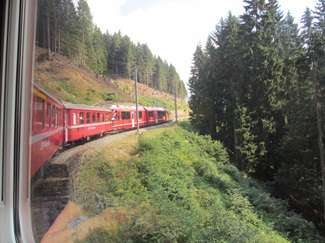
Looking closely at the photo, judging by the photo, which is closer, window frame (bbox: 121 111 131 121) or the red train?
the red train

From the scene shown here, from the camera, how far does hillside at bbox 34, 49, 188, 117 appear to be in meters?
2.01

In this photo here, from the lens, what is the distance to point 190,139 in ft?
6.18

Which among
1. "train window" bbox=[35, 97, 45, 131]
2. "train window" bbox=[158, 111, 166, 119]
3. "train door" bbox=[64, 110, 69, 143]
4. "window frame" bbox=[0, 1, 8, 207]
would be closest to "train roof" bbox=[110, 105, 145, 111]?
"train window" bbox=[158, 111, 166, 119]

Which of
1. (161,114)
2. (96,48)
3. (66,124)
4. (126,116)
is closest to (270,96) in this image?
(161,114)

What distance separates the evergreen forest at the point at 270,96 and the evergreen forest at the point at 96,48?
0.23 meters

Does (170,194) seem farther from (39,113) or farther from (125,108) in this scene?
(39,113)

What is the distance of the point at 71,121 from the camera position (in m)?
2.07

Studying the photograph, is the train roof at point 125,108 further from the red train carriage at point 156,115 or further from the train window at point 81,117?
the train window at point 81,117

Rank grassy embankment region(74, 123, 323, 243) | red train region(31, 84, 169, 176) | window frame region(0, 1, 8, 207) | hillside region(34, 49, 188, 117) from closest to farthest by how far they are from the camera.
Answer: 1. window frame region(0, 1, 8, 207)
2. grassy embankment region(74, 123, 323, 243)
3. red train region(31, 84, 169, 176)
4. hillside region(34, 49, 188, 117)

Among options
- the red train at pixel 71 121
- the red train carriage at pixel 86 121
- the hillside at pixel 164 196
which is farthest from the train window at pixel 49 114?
the hillside at pixel 164 196

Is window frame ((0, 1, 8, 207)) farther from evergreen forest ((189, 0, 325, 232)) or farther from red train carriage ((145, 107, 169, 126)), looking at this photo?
evergreen forest ((189, 0, 325, 232))

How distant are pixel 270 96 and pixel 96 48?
3.29 ft

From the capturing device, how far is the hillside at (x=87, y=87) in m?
2.01

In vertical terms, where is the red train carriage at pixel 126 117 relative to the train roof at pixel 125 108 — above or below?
below
